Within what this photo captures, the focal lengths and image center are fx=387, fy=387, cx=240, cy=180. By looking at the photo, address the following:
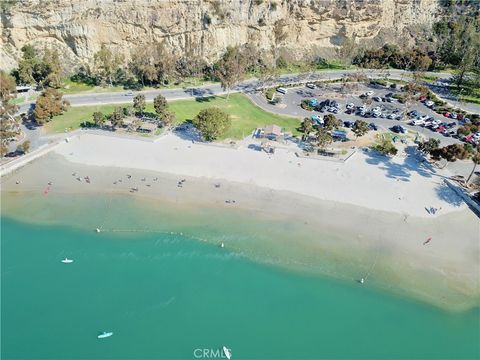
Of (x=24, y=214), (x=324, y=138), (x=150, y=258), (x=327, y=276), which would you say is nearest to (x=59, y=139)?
(x=24, y=214)

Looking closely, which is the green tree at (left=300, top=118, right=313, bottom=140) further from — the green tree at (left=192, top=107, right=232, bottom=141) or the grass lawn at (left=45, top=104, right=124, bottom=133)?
the grass lawn at (left=45, top=104, right=124, bottom=133)

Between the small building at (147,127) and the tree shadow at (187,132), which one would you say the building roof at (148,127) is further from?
the tree shadow at (187,132)

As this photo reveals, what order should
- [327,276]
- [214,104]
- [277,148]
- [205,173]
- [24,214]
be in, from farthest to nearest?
[214,104] → [277,148] → [205,173] → [24,214] → [327,276]

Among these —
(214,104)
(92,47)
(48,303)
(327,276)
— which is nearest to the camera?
(48,303)

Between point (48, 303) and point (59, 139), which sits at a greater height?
point (59, 139)

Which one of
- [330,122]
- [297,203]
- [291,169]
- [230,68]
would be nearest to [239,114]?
[230,68]

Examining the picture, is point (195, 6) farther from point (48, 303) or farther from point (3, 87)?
point (48, 303)

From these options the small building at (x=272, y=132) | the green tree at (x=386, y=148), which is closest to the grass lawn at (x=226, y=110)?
the small building at (x=272, y=132)
